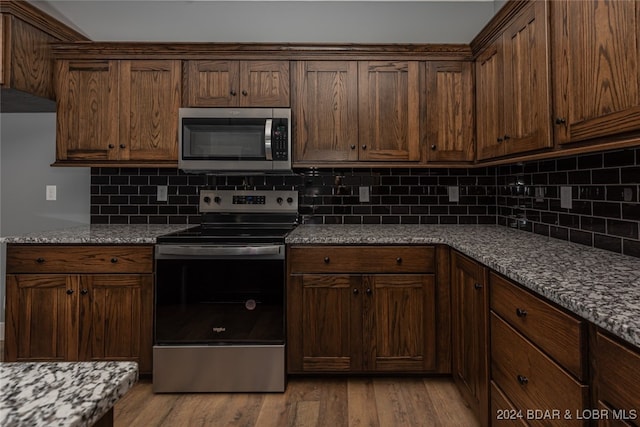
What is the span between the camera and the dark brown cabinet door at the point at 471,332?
1684 millimetres

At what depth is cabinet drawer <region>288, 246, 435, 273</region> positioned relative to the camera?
2.25 meters

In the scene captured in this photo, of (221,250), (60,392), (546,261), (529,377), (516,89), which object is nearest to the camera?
(60,392)

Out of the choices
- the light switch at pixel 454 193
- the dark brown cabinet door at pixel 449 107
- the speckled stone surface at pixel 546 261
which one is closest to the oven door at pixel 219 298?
the speckled stone surface at pixel 546 261

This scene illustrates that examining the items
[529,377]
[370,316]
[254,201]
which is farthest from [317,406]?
[254,201]

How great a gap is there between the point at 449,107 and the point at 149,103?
196 cm

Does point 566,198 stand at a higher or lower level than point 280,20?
lower

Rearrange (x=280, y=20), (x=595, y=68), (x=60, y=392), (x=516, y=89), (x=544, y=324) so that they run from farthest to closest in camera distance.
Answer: (x=280, y=20) → (x=516, y=89) → (x=595, y=68) → (x=544, y=324) → (x=60, y=392)

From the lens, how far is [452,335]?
2203mm

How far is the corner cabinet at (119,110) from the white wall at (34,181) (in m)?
0.40

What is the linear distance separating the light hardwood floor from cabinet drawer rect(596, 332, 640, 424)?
3.67 ft

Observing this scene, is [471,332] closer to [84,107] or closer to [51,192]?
[84,107]

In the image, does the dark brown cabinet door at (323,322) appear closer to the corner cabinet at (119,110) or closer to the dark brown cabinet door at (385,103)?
the dark brown cabinet door at (385,103)

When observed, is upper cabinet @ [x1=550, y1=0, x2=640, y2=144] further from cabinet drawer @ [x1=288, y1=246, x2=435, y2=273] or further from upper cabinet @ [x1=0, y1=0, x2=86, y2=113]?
upper cabinet @ [x1=0, y1=0, x2=86, y2=113]

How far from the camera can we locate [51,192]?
2.93 m
